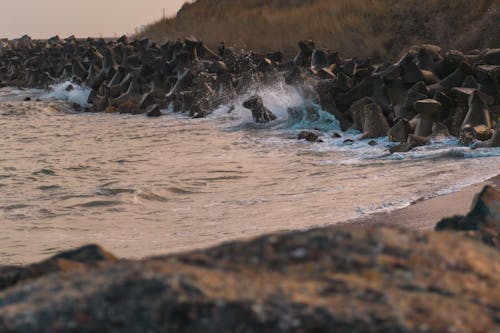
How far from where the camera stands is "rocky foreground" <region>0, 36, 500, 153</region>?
10.8m

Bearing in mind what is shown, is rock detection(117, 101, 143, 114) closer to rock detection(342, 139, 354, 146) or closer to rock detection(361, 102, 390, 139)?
rock detection(361, 102, 390, 139)

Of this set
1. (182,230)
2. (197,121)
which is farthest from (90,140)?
(182,230)

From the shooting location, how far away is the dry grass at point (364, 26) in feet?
62.6

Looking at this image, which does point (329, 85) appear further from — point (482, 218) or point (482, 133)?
point (482, 218)

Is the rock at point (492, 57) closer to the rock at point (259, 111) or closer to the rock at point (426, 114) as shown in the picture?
the rock at point (426, 114)

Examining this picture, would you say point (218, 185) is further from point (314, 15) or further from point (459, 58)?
point (314, 15)

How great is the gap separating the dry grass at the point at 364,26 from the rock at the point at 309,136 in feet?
20.2

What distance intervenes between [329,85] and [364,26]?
9040mm

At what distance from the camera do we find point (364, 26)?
22.2m

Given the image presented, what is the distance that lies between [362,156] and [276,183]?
172 cm

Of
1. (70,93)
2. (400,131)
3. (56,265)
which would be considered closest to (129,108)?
(70,93)

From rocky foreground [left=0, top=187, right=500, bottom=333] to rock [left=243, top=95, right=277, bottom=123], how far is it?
43.3 ft

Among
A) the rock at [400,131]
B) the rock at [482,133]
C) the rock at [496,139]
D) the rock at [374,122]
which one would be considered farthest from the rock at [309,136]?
the rock at [496,139]

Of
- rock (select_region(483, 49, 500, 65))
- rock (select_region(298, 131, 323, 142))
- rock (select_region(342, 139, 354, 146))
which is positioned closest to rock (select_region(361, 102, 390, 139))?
rock (select_region(342, 139, 354, 146))
